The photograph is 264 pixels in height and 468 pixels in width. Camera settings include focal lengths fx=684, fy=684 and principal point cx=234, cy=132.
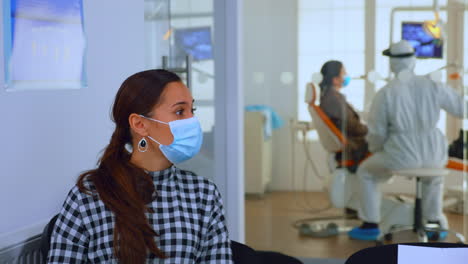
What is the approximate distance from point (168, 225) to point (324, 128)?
8.53ft

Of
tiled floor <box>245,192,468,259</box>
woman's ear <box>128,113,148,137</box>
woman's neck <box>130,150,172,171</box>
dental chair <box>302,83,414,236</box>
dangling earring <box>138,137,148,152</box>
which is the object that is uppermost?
woman's ear <box>128,113,148,137</box>

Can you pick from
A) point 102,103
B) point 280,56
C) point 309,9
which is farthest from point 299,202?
point 102,103

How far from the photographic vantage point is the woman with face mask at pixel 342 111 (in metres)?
4.43

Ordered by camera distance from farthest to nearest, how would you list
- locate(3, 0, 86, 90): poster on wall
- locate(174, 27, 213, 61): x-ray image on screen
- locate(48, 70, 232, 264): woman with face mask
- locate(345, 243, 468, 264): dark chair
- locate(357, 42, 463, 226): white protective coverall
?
locate(357, 42, 463, 226): white protective coverall → locate(174, 27, 213, 61): x-ray image on screen → locate(3, 0, 86, 90): poster on wall → locate(48, 70, 232, 264): woman with face mask → locate(345, 243, 468, 264): dark chair

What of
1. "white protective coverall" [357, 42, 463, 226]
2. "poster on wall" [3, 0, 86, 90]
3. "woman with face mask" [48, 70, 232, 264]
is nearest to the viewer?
"woman with face mask" [48, 70, 232, 264]

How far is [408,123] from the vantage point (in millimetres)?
4344

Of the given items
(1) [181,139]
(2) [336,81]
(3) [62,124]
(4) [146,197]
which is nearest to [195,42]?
(2) [336,81]

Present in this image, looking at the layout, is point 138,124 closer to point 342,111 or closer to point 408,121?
point 342,111

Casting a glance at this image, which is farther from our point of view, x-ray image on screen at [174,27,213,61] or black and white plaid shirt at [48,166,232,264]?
x-ray image on screen at [174,27,213,61]

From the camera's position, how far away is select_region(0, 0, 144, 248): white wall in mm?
2258

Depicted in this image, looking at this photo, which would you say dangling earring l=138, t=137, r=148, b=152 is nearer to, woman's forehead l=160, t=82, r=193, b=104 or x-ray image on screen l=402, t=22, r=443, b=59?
woman's forehead l=160, t=82, r=193, b=104

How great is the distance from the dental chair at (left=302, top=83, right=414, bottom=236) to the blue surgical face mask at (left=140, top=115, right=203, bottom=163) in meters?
2.44

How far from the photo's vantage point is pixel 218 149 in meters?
4.49

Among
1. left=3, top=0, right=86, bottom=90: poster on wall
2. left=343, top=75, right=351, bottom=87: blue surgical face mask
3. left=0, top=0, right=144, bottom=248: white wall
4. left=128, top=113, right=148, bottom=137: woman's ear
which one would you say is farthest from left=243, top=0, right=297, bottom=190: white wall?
left=128, top=113, right=148, bottom=137: woman's ear
